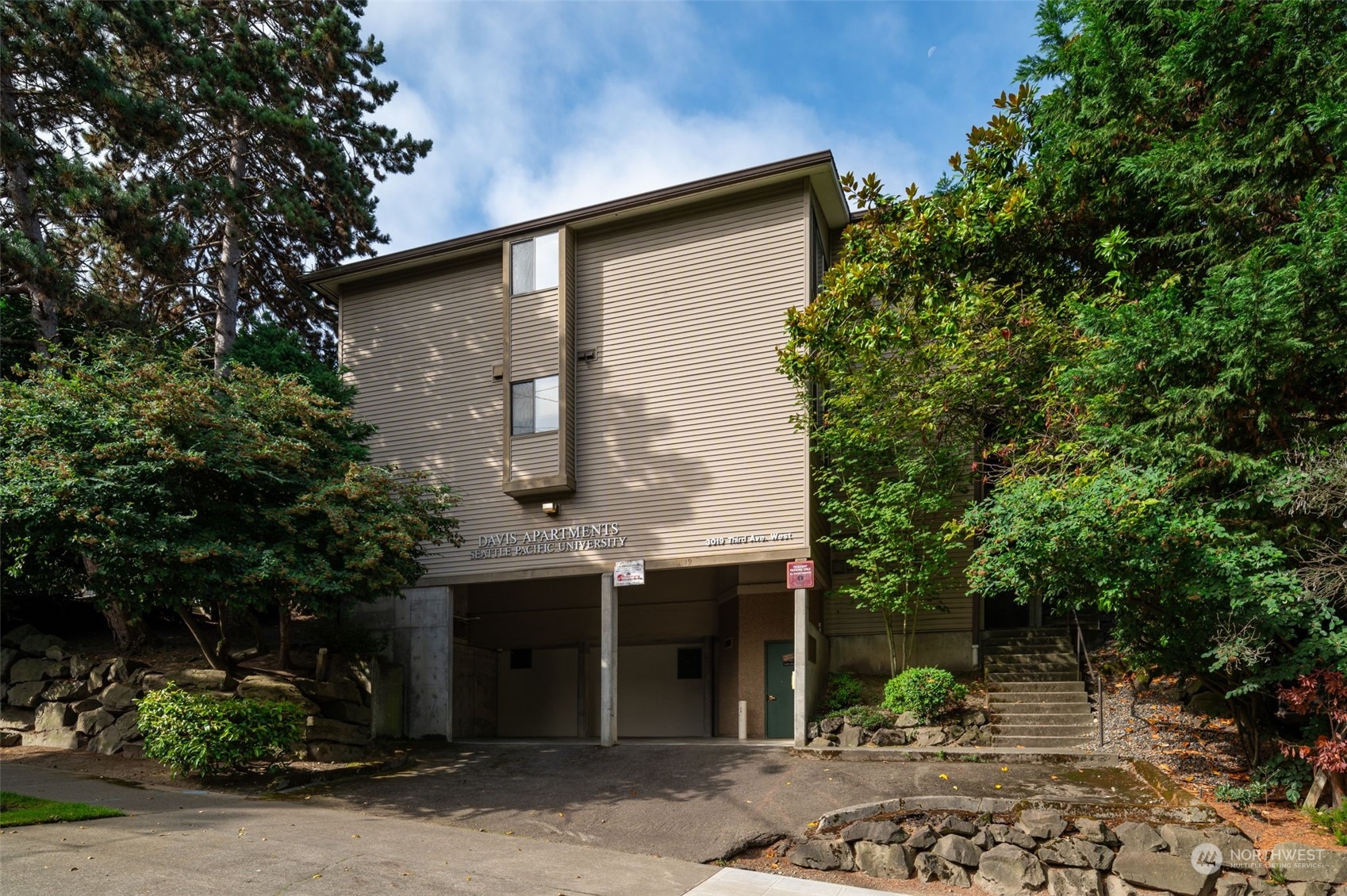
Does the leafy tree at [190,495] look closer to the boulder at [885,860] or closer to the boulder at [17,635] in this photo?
the boulder at [17,635]

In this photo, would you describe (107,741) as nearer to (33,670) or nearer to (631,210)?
(33,670)

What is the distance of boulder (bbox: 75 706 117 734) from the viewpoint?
15414 millimetres

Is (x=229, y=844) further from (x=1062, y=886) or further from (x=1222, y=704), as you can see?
(x=1222, y=704)

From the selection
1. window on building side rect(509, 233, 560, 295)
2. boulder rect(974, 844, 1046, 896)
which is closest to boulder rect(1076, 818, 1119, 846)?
boulder rect(974, 844, 1046, 896)

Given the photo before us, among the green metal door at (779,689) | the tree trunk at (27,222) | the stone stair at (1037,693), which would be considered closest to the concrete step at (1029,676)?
the stone stair at (1037,693)

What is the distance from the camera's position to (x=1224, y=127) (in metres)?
12.3

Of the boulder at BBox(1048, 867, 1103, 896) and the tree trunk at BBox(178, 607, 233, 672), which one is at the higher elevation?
the tree trunk at BBox(178, 607, 233, 672)

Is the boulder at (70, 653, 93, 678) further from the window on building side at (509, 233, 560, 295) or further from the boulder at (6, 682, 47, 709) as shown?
the window on building side at (509, 233, 560, 295)

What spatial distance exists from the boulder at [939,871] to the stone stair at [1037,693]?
4.22m

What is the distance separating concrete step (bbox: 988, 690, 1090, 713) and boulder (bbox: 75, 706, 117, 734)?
47.5ft

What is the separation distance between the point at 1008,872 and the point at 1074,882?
641 millimetres

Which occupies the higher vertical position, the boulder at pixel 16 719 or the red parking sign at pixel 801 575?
the red parking sign at pixel 801 575

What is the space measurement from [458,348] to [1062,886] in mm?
14307

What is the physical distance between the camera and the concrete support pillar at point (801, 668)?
1510cm
